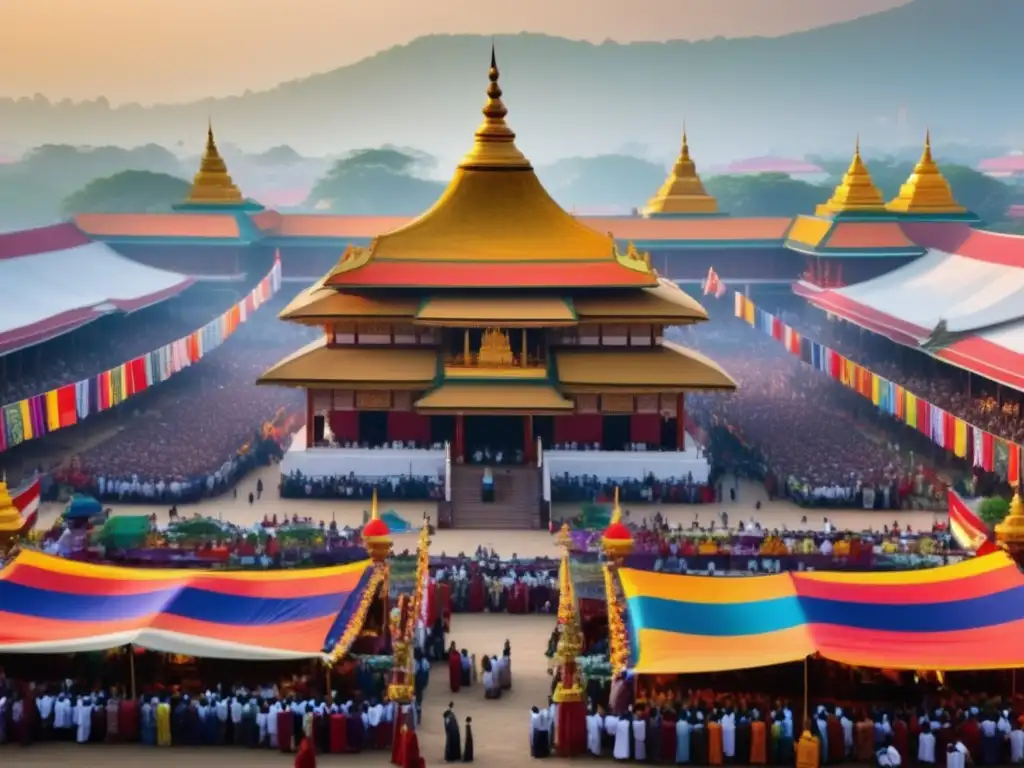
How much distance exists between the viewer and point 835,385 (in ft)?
192

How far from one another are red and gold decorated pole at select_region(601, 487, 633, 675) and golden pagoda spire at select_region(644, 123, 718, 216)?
53.0 meters

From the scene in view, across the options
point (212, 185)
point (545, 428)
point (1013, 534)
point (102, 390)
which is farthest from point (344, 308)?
point (212, 185)

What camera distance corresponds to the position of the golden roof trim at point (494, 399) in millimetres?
43438

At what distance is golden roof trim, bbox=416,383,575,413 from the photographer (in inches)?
1710

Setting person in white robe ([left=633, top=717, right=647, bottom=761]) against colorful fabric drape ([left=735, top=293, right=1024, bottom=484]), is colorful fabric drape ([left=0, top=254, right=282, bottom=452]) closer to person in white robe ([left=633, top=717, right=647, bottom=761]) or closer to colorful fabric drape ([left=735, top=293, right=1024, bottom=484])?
colorful fabric drape ([left=735, top=293, right=1024, bottom=484])

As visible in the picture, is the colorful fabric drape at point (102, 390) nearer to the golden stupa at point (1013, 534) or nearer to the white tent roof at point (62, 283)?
the white tent roof at point (62, 283)

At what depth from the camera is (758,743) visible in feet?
83.6

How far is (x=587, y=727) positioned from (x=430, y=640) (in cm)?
557

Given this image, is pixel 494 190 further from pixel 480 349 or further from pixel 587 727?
pixel 587 727

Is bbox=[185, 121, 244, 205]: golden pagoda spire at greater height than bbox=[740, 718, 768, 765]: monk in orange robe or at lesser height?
greater

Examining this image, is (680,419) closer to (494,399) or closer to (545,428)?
(545,428)

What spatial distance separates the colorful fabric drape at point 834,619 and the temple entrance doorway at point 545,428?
1544cm

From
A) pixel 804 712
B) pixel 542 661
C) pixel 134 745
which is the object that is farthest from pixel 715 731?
pixel 134 745

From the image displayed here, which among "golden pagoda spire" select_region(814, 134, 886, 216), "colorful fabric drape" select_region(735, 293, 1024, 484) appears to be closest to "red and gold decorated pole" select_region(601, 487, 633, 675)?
"colorful fabric drape" select_region(735, 293, 1024, 484)
